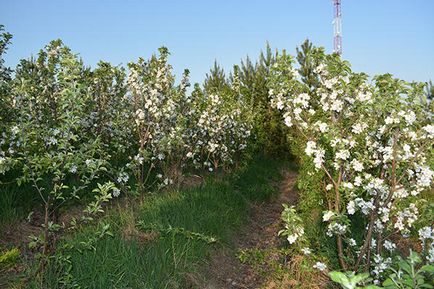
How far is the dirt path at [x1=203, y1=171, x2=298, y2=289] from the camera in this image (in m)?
5.56

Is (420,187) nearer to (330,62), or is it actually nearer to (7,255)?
(330,62)

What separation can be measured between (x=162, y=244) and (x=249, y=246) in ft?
7.91

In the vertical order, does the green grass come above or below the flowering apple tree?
below

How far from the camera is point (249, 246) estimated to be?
7148 millimetres

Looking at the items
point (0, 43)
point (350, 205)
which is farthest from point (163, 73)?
point (350, 205)

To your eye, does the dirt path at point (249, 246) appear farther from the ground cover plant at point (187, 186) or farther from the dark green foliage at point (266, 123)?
the dark green foliage at point (266, 123)

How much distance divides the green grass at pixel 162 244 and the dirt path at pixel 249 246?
0.67 ft

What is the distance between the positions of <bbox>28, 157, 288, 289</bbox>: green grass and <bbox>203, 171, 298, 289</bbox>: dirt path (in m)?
0.20

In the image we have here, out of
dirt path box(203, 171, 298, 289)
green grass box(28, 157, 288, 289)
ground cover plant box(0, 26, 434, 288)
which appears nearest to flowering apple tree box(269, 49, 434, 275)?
ground cover plant box(0, 26, 434, 288)

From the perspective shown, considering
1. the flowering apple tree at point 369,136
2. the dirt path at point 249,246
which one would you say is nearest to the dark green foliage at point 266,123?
the dirt path at point 249,246

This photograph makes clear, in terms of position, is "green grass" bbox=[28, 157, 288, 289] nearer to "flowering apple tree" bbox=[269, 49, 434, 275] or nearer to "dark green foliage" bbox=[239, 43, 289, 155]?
"flowering apple tree" bbox=[269, 49, 434, 275]

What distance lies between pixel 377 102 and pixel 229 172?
739cm

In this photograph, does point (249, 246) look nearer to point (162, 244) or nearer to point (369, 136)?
point (162, 244)

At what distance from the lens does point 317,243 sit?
6.19 meters
